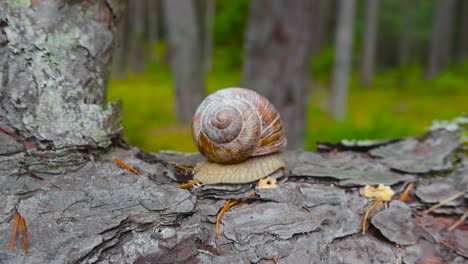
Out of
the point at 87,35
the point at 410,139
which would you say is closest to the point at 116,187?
the point at 87,35

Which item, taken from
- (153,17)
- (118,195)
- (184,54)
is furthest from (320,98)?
(118,195)

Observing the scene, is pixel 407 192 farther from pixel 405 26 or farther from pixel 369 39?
pixel 405 26

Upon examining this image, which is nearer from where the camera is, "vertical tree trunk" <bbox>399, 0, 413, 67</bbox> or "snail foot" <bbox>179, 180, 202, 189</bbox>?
"snail foot" <bbox>179, 180, 202, 189</bbox>

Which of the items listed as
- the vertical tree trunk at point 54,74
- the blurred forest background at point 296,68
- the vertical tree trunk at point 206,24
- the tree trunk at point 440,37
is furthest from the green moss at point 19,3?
the tree trunk at point 440,37

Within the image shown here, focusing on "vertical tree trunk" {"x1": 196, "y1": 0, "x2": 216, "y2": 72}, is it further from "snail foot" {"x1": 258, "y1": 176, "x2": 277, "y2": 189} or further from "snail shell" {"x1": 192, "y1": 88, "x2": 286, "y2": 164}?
"snail foot" {"x1": 258, "y1": 176, "x2": 277, "y2": 189}

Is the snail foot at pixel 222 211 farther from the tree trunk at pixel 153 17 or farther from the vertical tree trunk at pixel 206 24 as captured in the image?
the tree trunk at pixel 153 17

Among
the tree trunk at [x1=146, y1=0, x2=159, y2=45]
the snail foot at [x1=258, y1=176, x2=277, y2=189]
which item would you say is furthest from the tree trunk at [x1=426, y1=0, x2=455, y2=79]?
the snail foot at [x1=258, y1=176, x2=277, y2=189]
